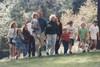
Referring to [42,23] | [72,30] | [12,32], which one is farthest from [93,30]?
[12,32]

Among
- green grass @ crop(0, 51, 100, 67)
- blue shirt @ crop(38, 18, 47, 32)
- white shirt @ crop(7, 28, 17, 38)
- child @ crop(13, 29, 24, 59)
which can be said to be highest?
blue shirt @ crop(38, 18, 47, 32)

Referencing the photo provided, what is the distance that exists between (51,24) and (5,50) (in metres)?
26.1

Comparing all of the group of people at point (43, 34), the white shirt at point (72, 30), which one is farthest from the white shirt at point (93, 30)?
the white shirt at point (72, 30)

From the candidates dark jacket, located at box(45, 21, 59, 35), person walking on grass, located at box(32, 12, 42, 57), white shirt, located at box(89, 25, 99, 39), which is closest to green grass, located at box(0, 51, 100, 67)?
person walking on grass, located at box(32, 12, 42, 57)

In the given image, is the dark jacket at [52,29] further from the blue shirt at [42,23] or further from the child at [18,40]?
the child at [18,40]

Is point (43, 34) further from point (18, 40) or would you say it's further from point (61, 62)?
point (61, 62)

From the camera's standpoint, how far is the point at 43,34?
43.1 feet

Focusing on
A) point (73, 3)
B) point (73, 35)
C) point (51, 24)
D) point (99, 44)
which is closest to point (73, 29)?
point (73, 35)

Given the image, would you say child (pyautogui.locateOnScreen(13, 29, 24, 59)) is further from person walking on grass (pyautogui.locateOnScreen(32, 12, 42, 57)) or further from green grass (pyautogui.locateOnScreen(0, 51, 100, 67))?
green grass (pyautogui.locateOnScreen(0, 51, 100, 67))

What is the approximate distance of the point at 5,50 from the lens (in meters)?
38.0

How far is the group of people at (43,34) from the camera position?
1241 centimetres

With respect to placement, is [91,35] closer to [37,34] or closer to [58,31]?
[58,31]

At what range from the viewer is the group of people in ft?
40.7

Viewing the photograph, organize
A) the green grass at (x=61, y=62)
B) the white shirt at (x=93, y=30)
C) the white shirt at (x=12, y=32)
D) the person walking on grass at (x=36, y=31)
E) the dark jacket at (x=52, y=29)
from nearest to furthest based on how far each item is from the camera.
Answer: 1. the green grass at (x=61, y=62)
2. the person walking on grass at (x=36, y=31)
3. the dark jacket at (x=52, y=29)
4. the white shirt at (x=12, y=32)
5. the white shirt at (x=93, y=30)
